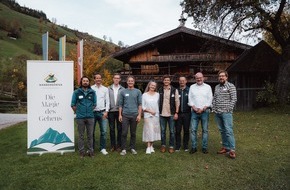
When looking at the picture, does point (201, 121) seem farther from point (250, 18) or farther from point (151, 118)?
point (250, 18)

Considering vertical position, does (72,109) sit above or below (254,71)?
below

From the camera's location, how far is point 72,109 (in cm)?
722

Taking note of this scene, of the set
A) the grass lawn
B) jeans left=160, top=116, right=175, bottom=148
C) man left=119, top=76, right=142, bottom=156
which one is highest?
man left=119, top=76, right=142, bottom=156

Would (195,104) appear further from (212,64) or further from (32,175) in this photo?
(212,64)

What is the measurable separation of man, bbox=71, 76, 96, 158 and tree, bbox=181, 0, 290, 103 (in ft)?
37.3

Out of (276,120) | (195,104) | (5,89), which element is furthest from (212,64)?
(5,89)

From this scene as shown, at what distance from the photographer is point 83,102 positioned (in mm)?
6738

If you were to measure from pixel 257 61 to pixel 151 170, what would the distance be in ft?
53.1

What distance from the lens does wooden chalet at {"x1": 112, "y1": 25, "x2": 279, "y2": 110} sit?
→ 19.5 m

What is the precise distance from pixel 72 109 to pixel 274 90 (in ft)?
46.9

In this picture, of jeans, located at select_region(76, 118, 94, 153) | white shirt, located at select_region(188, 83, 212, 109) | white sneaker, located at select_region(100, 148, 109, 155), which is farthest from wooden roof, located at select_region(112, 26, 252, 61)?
jeans, located at select_region(76, 118, 94, 153)

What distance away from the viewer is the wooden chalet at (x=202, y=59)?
19547 millimetres

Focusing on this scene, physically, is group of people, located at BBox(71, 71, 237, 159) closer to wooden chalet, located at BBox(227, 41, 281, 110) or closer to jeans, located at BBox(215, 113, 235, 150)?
jeans, located at BBox(215, 113, 235, 150)

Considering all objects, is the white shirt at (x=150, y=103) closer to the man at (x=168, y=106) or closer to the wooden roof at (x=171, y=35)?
the man at (x=168, y=106)
